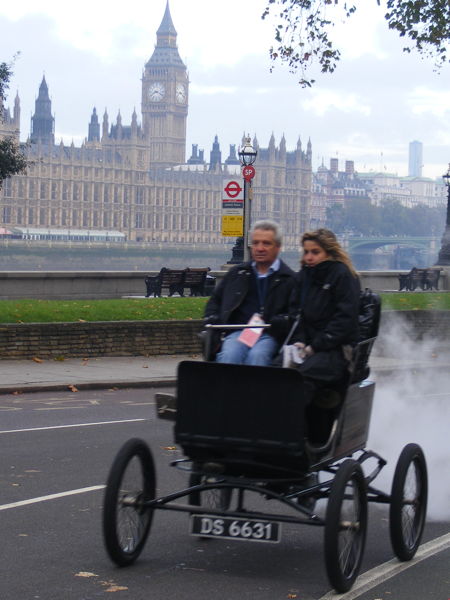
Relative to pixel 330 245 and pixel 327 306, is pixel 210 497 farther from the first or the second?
pixel 330 245

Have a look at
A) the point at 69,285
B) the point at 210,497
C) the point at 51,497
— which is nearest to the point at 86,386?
the point at 51,497

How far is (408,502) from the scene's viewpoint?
6293 mm

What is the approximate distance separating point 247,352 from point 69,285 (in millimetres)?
21858

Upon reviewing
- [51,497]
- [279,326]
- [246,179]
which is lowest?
[51,497]

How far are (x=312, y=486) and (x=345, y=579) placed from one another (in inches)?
20.9

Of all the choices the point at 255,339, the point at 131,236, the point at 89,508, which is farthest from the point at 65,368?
Answer: the point at 131,236

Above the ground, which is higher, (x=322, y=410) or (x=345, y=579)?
(x=322, y=410)

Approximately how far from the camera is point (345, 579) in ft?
18.4

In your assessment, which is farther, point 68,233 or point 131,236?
point 131,236

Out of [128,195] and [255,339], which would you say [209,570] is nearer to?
[255,339]

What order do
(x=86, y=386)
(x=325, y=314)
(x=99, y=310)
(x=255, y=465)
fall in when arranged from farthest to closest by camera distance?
(x=99, y=310)
(x=86, y=386)
(x=325, y=314)
(x=255, y=465)

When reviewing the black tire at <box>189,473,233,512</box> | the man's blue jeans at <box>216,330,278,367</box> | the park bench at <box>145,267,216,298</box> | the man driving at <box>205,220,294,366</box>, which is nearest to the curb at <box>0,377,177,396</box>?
the black tire at <box>189,473,233,512</box>

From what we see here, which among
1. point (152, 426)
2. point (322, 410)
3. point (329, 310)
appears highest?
point (329, 310)

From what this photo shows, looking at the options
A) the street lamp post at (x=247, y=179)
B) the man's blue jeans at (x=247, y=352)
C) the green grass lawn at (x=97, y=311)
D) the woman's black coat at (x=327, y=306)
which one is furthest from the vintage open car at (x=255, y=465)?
the street lamp post at (x=247, y=179)
